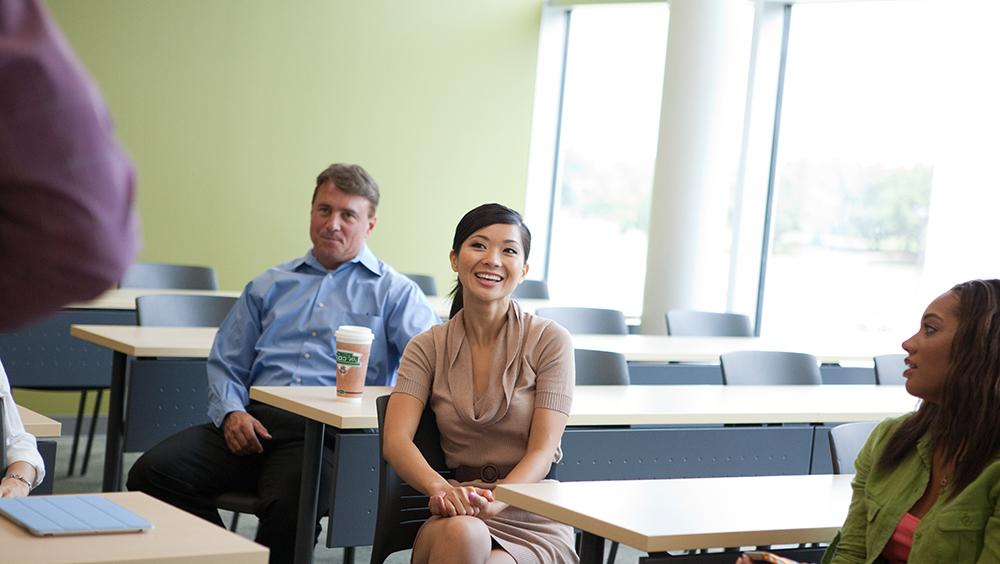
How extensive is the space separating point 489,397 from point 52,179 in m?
2.33

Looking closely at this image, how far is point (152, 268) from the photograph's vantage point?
600 cm

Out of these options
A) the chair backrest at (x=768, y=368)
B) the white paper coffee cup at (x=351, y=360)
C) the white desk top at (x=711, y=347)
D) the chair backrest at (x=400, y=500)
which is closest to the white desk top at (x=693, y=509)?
the chair backrest at (x=400, y=500)

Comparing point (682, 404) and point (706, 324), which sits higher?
point (706, 324)

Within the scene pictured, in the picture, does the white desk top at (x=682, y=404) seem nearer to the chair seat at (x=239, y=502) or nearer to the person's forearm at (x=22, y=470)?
the chair seat at (x=239, y=502)

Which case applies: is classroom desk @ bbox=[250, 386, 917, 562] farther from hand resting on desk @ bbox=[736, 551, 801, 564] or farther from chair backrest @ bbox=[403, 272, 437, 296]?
chair backrest @ bbox=[403, 272, 437, 296]

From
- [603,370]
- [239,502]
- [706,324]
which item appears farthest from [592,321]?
[239,502]

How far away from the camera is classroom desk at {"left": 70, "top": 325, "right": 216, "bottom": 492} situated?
13.0 feet

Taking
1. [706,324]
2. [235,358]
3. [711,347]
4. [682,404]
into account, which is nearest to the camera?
[682,404]

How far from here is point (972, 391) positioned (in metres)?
2.28

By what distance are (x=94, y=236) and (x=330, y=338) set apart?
3211 mm

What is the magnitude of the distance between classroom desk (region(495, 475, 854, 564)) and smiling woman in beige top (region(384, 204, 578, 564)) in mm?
232

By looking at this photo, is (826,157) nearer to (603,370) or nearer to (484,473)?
(603,370)

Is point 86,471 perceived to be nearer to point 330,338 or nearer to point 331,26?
point 330,338

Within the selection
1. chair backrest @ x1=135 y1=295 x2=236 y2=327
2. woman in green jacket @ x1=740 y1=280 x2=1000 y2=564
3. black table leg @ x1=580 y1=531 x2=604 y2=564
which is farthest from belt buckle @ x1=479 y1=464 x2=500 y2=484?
chair backrest @ x1=135 y1=295 x2=236 y2=327
